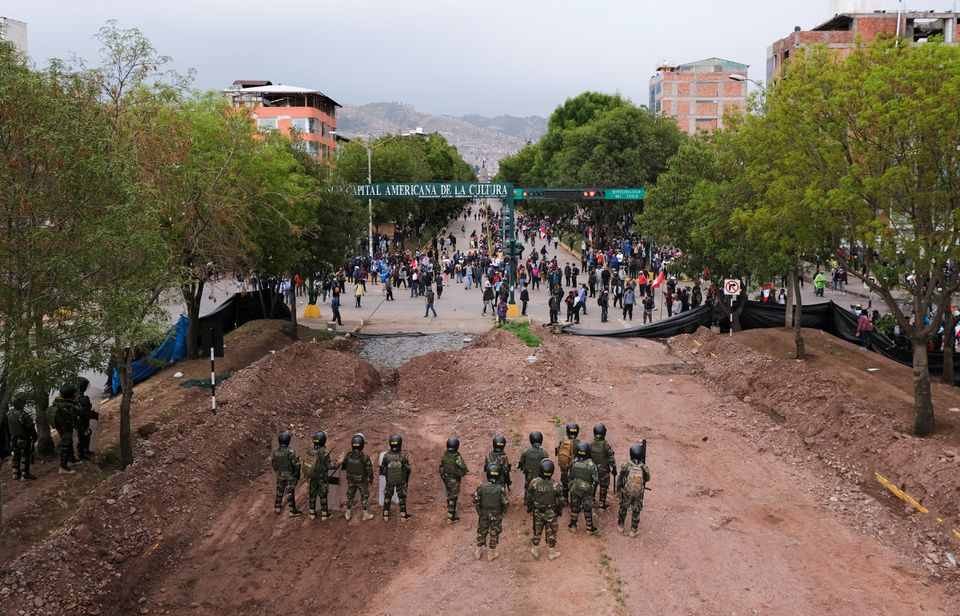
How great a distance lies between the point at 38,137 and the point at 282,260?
15.4m

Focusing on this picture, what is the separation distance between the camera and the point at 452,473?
12102 millimetres

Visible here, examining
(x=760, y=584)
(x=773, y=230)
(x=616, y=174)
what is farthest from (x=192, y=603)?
(x=616, y=174)

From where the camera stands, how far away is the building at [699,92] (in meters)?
95.9

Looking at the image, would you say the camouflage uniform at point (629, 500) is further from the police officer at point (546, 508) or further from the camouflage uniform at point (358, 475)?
the camouflage uniform at point (358, 475)

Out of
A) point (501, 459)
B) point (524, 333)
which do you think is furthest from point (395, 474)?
point (524, 333)

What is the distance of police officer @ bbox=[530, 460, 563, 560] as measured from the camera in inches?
428

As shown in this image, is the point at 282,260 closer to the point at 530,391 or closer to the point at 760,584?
the point at 530,391

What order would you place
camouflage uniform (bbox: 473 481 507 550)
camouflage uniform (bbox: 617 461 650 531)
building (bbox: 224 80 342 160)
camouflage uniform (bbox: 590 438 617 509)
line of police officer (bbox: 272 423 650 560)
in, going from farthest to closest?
building (bbox: 224 80 342 160) → camouflage uniform (bbox: 590 438 617 509) → camouflage uniform (bbox: 617 461 650 531) → line of police officer (bbox: 272 423 650 560) → camouflage uniform (bbox: 473 481 507 550)

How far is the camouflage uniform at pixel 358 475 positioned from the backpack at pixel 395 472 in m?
0.38

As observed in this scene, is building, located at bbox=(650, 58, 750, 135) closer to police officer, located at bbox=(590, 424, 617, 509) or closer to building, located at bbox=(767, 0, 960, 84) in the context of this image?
building, located at bbox=(767, 0, 960, 84)

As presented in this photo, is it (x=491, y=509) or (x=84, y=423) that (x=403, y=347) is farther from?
(x=491, y=509)

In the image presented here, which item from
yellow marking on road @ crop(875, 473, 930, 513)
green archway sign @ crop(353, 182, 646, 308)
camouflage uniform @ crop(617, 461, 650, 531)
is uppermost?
green archway sign @ crop(353, 182, 646, 308)

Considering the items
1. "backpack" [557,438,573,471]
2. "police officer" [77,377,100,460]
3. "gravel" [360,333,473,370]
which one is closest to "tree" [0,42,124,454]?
"police officer" [77,377,100,460]

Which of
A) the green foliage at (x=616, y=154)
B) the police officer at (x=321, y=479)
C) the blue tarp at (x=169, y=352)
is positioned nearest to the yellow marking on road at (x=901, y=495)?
the police officer at (x=321, y=479)
